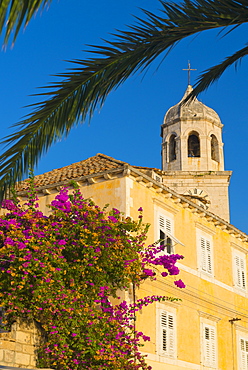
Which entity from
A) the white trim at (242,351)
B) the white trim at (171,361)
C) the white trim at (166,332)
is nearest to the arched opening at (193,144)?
the white trim at (242,351)

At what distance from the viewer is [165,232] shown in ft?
64.3

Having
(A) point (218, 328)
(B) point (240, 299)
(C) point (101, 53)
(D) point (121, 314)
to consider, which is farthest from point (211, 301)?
(C) point (101, 53)

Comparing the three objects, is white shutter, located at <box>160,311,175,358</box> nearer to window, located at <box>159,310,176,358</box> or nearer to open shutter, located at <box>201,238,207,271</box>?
window, located at <box>159,310,176,358</box>

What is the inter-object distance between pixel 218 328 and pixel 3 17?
60.8ft

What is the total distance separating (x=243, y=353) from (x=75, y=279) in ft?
31.2

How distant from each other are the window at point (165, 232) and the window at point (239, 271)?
4434mm

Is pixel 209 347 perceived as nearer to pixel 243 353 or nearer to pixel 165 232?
pixel 243 353

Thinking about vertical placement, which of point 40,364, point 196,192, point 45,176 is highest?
point 196,192

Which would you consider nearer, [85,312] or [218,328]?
[85,312]

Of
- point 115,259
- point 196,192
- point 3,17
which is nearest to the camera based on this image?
point 3,17

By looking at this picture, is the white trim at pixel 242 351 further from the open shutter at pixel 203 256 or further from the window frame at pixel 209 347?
the open shutter at pixel 203 256

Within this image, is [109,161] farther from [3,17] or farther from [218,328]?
[3,17]

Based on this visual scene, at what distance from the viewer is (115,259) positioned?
625 inches

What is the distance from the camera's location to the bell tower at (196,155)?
104 feet
